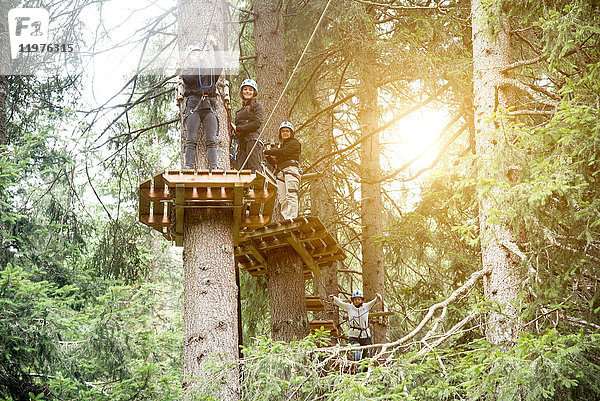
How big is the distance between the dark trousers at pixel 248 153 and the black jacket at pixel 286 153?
0.29 meters

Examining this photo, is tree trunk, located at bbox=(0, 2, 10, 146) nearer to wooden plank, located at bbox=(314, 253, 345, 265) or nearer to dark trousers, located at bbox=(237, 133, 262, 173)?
dark trousers, located at bbox=(237, 133, 262, 173)

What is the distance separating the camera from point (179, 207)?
5434 mm

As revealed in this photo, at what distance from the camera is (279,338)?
730 centimetres

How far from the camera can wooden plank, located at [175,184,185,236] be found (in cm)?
514

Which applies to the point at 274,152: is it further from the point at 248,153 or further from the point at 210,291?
the point at 210,291

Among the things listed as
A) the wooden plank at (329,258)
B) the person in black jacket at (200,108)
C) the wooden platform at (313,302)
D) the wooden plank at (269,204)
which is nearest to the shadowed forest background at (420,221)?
the wooden plank at (329,258)

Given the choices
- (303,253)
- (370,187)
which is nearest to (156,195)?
(303,253)

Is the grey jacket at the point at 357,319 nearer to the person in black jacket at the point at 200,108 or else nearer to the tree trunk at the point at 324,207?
the tree trunk at the point at 324,207

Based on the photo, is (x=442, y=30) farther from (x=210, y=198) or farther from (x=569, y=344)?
(x=569, y=344)

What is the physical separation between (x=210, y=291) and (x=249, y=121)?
2329mm

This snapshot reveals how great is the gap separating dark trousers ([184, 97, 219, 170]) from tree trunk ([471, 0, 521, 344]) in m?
2.32

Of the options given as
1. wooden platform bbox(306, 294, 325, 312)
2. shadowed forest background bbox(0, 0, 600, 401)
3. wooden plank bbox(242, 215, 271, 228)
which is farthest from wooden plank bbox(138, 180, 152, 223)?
wooden platform bbox(306, 294, 325, 312)

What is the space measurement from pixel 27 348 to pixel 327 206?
224 inches

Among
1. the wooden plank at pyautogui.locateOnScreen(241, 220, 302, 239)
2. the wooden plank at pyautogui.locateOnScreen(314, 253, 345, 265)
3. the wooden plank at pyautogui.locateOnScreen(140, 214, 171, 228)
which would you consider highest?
the wooden plank at pyautogui.locateOnScreen(241, 220, 302, 239)
